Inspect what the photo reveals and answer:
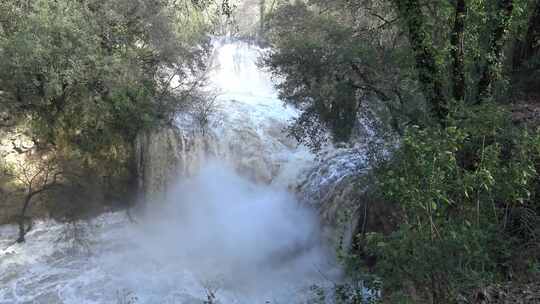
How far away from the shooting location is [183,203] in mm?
13773

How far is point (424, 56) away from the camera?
668 centimetres

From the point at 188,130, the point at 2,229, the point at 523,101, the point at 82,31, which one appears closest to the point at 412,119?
the point at 523,101

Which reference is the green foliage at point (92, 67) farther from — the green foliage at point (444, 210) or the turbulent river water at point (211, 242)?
the green foliage at point (444, 210)

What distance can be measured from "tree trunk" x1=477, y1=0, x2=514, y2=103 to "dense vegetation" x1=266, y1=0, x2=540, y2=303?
0.02m

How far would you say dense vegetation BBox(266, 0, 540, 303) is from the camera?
4.65 m

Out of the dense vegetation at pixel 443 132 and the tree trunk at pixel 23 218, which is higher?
the dense vegetation at pixel 443 132

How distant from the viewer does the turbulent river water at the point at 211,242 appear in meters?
10.4

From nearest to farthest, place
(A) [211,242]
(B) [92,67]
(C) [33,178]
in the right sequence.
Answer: (B) [92,67] → (A) [211,242] → (C) [33,178]

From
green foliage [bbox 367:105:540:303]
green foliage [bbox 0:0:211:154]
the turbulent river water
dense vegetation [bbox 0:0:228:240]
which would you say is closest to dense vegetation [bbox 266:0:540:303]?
green foliage [bbox 367:105:540:303]

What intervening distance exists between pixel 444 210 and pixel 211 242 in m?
8.30

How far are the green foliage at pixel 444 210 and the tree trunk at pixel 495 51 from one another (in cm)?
173

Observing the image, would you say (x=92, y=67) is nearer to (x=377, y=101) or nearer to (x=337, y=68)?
(x=337, y=68)

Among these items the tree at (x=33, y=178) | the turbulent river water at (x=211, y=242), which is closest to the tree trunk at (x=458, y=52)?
the turbulent river water at (x=211, y=242)

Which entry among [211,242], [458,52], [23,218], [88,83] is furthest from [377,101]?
[23,218]
